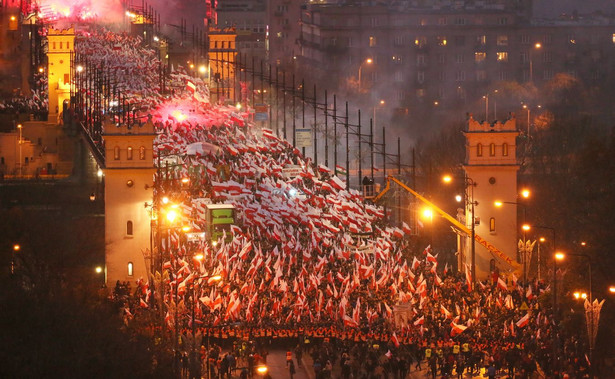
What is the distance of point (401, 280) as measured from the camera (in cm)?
7588

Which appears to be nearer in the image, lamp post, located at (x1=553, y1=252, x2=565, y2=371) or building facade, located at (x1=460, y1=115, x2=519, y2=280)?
lamp post, located at (x1=553, y1=252, x2=565, y2=371)

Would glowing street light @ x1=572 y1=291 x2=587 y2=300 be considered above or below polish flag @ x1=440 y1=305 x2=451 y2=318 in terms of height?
above

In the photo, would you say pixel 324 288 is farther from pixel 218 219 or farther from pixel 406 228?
pixel 406 228

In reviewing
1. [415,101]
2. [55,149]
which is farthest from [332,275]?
[415,101]

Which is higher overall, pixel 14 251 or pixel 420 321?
pixel 14 251

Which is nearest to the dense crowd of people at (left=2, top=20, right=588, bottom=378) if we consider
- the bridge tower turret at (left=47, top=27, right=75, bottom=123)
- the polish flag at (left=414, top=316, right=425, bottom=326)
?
the polish flag at (left=414, top=316, right=425, bottom=326)

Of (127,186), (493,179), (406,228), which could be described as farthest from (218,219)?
(493,179)

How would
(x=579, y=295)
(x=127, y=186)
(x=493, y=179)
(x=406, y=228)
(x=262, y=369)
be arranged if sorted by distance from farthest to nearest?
(x=406, y=228) < (x=493, y=179) < (x=127, y=186) < (x=579, y=295) < (x=262, y=369)

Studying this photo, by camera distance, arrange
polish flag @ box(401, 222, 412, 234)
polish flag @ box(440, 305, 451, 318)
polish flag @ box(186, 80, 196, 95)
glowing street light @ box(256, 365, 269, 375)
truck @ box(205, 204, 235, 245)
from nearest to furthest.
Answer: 1. glowing street light @ box(256, 365, 269, 375)
2. polish flag @ box(440, 305, 451, 318)
3. truck @ box(205, 204, 235, 245)
4. polish flag @ box(401, 222, 412, 234)
5. polish flag @ box(186, 80, 196, 95)

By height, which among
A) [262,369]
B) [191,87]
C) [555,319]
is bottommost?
[262,369]

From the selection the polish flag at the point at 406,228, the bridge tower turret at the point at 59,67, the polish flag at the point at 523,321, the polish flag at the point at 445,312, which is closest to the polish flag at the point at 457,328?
the polish flag at the point at 445,312

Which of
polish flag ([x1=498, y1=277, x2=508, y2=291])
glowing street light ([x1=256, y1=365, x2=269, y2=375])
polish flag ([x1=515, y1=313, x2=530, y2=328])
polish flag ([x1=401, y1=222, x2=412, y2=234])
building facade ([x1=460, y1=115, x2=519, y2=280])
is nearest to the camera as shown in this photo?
glowing street light ([x1=256, y1=365, x2=269, y2=375])

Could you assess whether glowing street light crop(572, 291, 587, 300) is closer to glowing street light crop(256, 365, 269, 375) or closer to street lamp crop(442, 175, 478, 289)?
street lamp crop(442, 175, 478, 289)

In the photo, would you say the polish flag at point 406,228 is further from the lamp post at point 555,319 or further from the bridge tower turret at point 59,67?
the bridge tower turret at point 59,67
